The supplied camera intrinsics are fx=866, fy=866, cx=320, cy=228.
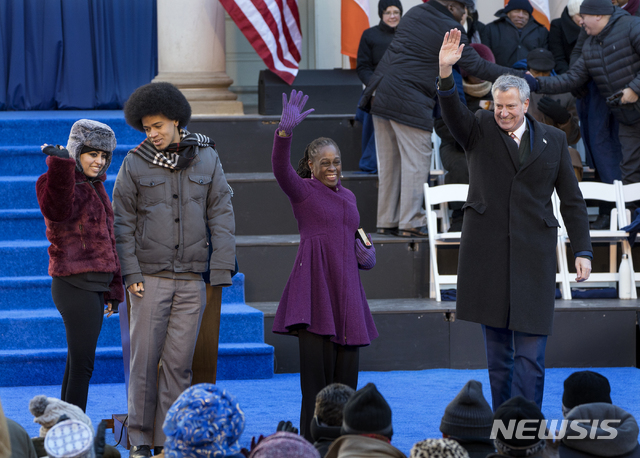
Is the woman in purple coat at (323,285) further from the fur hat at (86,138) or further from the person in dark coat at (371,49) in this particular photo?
the person in dark coat at (371,49)

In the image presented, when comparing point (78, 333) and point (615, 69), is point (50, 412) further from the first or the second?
point (615, 69)

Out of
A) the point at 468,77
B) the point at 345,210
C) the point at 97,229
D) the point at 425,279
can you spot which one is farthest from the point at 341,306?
the point at 468,77

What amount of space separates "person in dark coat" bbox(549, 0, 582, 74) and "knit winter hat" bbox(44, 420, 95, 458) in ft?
21.6

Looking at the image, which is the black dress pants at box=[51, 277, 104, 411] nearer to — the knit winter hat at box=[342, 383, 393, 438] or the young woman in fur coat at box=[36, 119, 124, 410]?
the young woman in fur coat at box=[36, 119, 124, 410]

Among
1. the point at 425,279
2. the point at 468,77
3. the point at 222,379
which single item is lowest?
the point at 222,379

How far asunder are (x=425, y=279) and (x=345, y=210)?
8.99ft

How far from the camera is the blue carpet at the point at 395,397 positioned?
4430mm

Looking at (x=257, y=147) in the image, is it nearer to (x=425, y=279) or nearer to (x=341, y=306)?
(x=425, y=279)

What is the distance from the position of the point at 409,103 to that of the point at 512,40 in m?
1.87

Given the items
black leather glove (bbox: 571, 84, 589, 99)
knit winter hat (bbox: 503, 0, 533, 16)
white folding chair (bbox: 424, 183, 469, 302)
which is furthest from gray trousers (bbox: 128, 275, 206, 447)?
knit winter hat (bbox: 503, 0, 533, 16)

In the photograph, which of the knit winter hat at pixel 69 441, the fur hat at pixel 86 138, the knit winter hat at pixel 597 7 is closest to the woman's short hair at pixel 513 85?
the fur hat at pixel 86 138

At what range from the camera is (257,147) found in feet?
25.5

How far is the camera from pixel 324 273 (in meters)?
3.93

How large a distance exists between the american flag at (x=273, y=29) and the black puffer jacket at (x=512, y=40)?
181 centimetres
